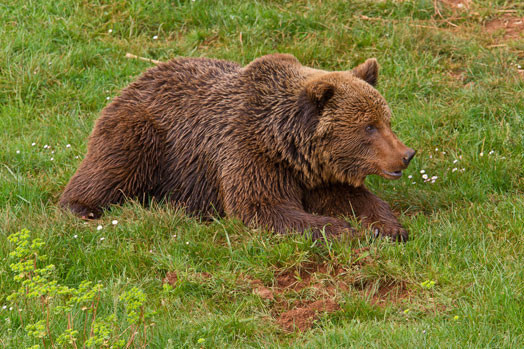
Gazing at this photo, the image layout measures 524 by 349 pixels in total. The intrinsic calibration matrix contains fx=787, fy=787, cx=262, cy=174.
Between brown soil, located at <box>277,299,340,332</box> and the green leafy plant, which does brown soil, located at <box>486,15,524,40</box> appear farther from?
the green leafy plant

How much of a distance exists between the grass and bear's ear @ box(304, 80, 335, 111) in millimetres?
1158

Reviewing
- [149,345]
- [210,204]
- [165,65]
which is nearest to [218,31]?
[165,65]

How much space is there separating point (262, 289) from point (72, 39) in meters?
5.18

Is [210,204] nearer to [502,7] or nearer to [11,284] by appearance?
[11,284]

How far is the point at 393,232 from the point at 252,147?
1341mm

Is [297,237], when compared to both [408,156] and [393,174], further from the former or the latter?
[408,156]

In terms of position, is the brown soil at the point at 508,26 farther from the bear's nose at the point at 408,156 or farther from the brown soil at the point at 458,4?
the bear's nose at the point at 408,156

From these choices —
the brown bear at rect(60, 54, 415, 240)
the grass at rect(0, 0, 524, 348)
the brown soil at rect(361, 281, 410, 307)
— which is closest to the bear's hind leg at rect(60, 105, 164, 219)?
the brown bear at rect(60, 54, 415, 240)

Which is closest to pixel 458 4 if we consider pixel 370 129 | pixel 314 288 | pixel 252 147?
pixel 370 129

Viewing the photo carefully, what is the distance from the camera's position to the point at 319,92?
6.24 meters

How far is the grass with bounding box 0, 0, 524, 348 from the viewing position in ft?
16.3

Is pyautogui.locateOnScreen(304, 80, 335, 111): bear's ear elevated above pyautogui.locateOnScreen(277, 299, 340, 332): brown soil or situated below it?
above

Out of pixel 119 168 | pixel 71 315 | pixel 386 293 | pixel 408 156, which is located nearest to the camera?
pixel 71 315

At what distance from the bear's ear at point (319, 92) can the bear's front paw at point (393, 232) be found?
3.53ft
